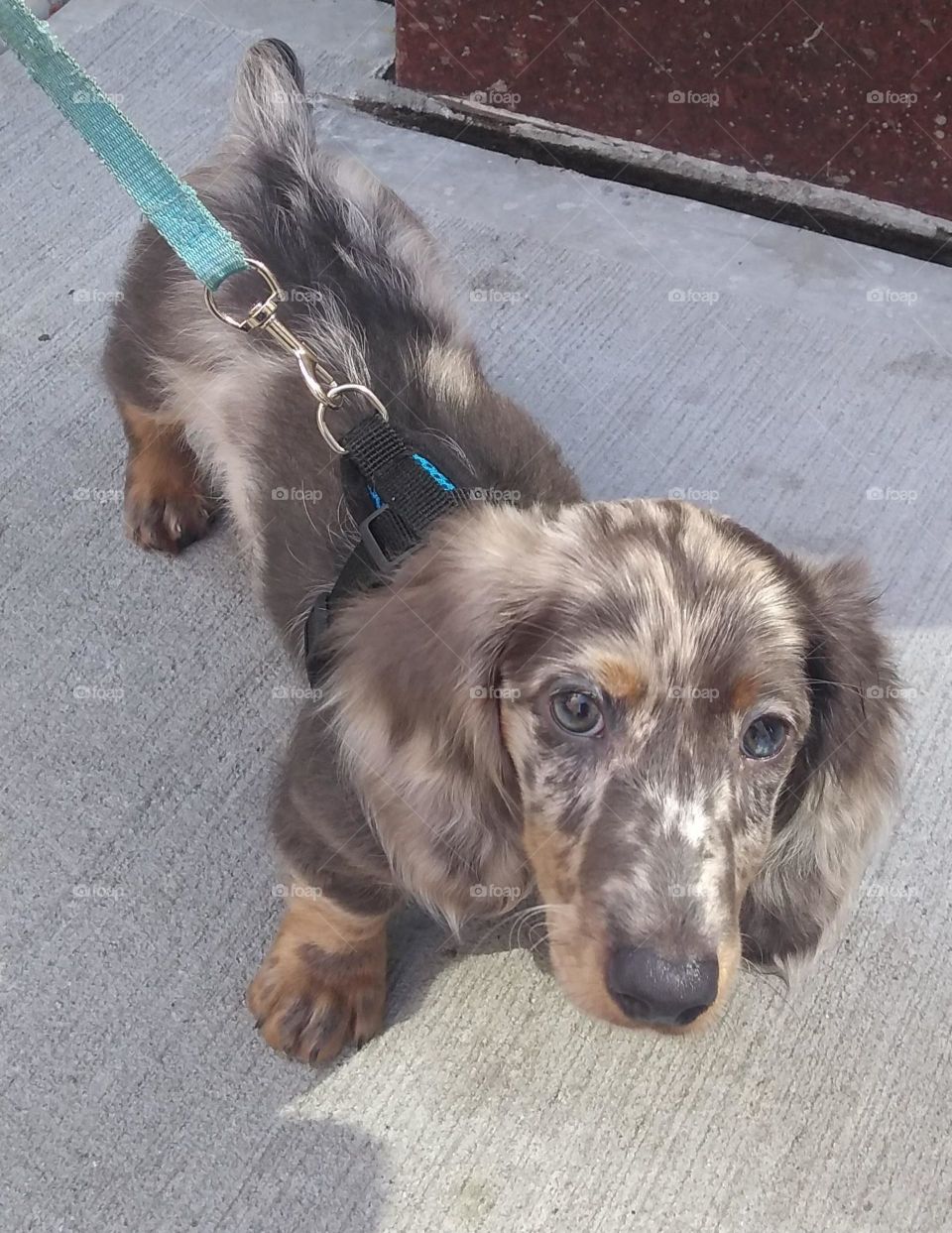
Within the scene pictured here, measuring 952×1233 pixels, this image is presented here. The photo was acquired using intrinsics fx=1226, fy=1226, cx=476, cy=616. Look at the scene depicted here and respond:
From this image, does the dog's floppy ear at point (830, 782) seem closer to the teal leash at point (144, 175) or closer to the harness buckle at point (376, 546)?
the harness buckle at point (376, 546)

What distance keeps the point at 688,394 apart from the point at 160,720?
1.57 metres

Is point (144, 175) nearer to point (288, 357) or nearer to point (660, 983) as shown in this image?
point (288, 357)

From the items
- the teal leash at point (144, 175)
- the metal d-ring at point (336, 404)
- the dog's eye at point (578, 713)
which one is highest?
the teal leash at point (144, 175)

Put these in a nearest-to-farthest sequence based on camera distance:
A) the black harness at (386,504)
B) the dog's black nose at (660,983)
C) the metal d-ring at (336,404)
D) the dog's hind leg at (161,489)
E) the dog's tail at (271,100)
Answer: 1. the dog's black nose at (660,983)
2. the black harness at (386,504)
3. the metal d-ring at (336,404)
4. the dog's tail at (271,100)
5. the dog's hind leg at (161,489)

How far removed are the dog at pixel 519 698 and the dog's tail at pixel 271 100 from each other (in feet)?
0.53

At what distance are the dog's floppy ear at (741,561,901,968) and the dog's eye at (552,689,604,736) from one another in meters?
0.36

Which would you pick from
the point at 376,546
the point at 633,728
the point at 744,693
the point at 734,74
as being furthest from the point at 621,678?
the point at 734,74

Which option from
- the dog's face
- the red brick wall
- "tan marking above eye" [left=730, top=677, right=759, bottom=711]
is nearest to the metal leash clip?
the dog's face

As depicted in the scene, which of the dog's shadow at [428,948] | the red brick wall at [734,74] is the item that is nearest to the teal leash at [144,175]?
the dog's shadow at [428,948]

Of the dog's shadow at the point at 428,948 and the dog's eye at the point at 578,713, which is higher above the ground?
the dog's eye at the point at 578,713

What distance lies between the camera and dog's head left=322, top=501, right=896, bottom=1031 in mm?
1537

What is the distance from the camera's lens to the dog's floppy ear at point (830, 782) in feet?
5.91

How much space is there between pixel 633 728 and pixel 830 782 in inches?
16.3

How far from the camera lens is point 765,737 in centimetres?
170
